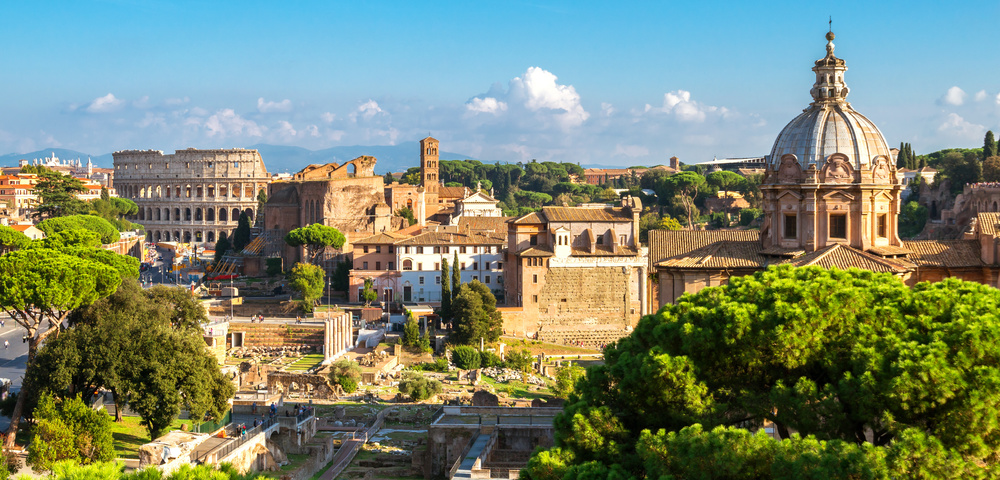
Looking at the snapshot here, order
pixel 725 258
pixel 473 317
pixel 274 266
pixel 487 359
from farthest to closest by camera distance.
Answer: pixel 274 266, pixel 473 317, pixel 487 359, pixel 725 258

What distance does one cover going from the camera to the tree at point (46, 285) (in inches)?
1015

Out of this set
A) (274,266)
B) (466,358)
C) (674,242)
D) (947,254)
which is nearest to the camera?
(947,254)

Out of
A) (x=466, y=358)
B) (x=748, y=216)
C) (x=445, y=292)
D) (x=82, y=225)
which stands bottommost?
(x=466, y=358)

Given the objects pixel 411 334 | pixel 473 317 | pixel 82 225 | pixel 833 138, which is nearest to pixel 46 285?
pixel 411 334

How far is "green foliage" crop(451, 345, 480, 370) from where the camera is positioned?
40.4m

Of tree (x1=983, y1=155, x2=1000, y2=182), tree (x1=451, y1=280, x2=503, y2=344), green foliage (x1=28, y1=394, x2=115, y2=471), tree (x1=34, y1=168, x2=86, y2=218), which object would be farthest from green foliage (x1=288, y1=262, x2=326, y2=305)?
tree (x1=983, y1=155, x2=1000, y2=182)

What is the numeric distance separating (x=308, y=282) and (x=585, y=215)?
14181 mm

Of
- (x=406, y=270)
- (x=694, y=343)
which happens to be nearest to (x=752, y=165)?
(x=406, y=270)

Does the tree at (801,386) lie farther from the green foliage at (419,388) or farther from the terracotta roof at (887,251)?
the green foliage at (419,388)

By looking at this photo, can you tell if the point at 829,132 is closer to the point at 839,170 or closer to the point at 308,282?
the point at 839,170

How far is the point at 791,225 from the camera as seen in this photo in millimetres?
24766

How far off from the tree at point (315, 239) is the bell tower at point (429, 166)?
25.5 meters

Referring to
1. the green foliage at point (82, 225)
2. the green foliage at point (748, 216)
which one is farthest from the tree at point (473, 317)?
the green foliage at point (748, 216)

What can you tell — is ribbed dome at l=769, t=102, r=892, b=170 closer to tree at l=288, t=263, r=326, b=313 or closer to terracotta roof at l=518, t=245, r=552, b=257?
terracotta roof at l=518, t=245, r=552, b=257
